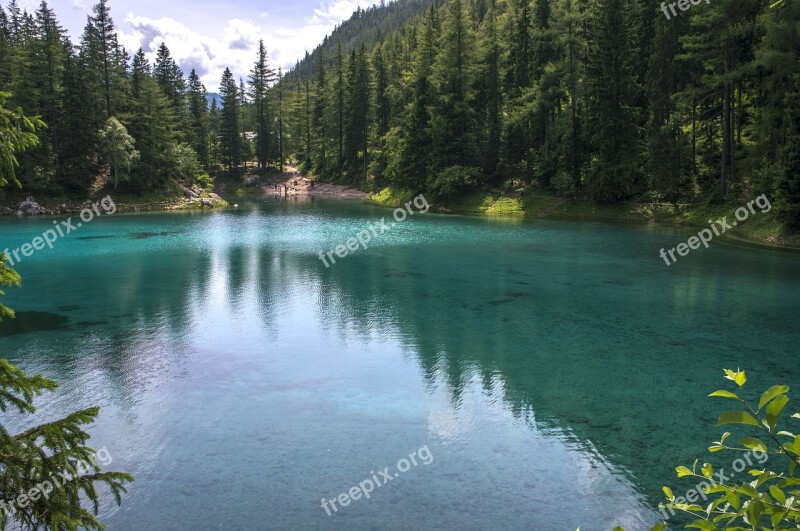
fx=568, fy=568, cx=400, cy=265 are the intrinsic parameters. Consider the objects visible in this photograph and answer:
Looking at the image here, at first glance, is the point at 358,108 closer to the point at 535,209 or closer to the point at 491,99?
the point at 491,99

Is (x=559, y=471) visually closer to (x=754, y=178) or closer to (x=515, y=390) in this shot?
(x=515, y=390)

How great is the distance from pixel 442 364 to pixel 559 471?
5.20 m

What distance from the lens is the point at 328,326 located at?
1705 centimetres

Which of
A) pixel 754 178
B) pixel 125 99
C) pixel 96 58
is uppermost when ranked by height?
pixel 96 58

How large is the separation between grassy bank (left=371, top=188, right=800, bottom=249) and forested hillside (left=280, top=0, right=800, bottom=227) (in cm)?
Result: 105

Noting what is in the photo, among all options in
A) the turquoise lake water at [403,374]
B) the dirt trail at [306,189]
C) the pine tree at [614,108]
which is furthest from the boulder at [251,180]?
the turquoise lake water at [403,374]

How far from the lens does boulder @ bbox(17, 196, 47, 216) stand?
51.5 m

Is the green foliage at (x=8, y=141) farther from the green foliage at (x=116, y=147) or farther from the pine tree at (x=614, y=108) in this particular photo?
the green foliage at (x=116, y=147)

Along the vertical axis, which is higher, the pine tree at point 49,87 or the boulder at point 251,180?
the pine tree at point 49,87

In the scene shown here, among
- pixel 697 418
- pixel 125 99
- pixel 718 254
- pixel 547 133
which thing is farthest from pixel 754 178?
pixel 125 99

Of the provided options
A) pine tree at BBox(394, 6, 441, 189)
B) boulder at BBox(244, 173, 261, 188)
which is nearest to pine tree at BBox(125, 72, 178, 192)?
boulder at BBox(244, 173, 261, 188)

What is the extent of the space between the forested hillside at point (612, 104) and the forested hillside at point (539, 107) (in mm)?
137

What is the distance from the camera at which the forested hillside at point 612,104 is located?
33044 millimetres

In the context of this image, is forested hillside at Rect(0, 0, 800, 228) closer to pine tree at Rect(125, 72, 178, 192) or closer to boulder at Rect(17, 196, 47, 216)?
pine tree at Rect(125, 72, 178, 192)
